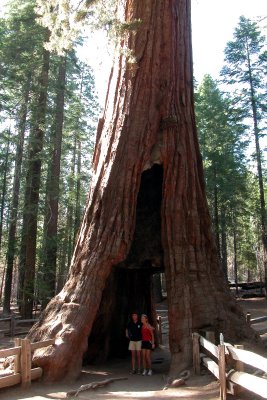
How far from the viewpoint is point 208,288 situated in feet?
31.6

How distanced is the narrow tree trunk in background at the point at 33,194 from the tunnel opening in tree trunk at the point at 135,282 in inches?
271

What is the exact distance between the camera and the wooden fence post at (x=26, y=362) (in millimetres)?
7945

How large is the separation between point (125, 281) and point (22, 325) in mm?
7926

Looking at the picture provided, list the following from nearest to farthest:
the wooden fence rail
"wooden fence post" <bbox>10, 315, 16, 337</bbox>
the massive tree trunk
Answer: the wooden fence rail < the massive tree trunk < "wooden fence post" <bbox>10, 315, 16, 337</bbox>

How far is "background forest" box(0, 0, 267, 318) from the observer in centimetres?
2039

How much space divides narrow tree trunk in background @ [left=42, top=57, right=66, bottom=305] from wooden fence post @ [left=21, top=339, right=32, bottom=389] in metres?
11.1

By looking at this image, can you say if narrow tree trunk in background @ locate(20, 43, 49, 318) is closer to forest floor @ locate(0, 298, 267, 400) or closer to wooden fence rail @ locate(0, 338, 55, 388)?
forest floor @ locate(0, 298, 267, 400)

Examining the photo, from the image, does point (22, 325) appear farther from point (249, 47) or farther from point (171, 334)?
point (249, 47)

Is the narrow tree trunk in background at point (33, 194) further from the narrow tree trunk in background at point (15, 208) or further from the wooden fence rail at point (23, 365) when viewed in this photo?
the wooden fence rail at point (23, 365)

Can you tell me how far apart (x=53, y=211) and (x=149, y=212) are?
30.7 feet

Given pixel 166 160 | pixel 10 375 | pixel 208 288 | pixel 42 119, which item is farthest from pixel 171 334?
pixel 42 119

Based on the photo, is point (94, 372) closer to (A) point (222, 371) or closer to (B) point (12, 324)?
(A) point (222, 371)

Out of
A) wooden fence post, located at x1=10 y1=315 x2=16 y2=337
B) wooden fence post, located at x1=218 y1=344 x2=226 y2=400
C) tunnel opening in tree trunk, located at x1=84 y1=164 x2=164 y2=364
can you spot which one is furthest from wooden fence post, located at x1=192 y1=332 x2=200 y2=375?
wooden fence post, located at x1=10 y1=315 x2=16 y2=337

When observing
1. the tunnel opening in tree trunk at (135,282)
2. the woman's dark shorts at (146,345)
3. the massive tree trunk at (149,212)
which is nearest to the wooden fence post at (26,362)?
the massive tree trunk at (149,212)
